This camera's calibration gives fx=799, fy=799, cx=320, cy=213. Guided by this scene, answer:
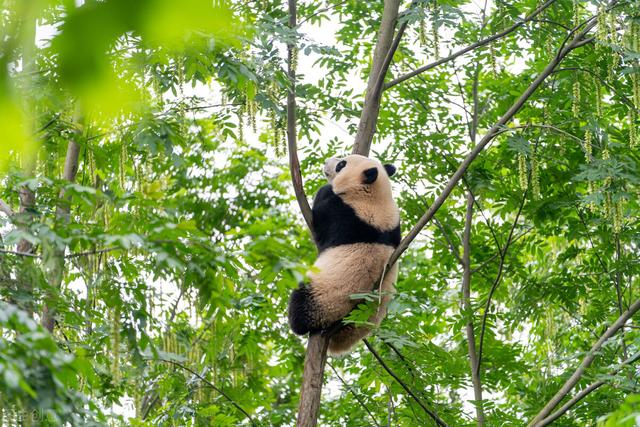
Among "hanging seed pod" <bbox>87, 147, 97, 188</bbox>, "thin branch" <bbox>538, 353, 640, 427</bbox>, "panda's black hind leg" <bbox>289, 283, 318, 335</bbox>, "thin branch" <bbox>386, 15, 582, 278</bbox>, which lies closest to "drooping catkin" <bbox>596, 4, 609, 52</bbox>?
"thin branch" <bbox>386, 15, 582, 278</bbox>

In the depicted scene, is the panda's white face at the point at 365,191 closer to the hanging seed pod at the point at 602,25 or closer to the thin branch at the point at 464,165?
the thin branch at the point at 464,165

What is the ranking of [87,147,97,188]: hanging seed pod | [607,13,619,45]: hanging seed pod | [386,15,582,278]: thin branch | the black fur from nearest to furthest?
[386,15,582,278]: thin branch, [607,13,619,45]: hanging seed pod, [87,147,97,188]: hanging seed pod, the black fur

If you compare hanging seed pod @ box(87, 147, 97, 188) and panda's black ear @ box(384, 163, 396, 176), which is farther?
panda's black ear @ box(384, 163, 396, 176)

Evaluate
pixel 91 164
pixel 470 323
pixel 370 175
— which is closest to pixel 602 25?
pixel 370 175

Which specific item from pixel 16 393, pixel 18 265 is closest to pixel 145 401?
pixel 18 265

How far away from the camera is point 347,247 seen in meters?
5.84

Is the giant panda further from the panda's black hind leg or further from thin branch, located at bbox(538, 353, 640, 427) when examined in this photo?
thin branch, located at bbox(538, 353, 640, 427)

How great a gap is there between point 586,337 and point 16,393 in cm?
755

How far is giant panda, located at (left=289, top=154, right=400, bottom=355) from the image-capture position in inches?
223

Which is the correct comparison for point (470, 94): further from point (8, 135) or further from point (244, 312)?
point (8, 135)

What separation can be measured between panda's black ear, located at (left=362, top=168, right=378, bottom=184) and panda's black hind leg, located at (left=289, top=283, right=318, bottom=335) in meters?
1.02

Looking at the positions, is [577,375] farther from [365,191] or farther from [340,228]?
[365,191]

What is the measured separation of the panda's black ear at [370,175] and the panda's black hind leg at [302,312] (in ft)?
3.36

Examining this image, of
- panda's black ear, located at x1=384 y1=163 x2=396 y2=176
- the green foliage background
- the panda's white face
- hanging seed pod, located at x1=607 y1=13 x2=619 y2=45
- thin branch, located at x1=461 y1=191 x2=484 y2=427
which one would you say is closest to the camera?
the green foliage background
